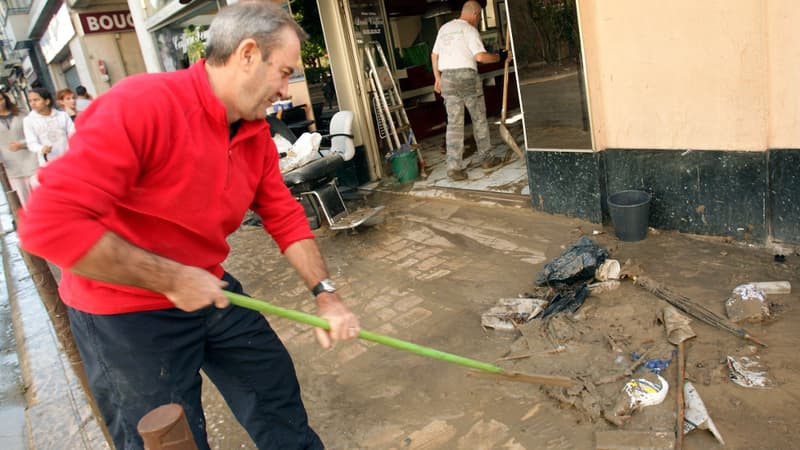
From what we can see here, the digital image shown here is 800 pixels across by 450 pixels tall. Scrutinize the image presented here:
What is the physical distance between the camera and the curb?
3240mm

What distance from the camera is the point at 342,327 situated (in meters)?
1.99

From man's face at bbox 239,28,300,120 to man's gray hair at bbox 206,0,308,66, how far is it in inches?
0.9

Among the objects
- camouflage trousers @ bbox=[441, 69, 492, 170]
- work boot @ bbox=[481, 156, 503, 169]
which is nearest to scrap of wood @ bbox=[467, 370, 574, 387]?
camouflage trousers @ bbox=[441, 69, 492, 170]

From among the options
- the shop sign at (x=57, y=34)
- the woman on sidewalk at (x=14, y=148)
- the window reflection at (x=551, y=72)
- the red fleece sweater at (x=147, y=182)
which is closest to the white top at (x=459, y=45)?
the window reflection at (x=551, y=72)

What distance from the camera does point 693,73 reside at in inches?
158

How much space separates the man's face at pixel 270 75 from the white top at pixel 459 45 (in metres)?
5.21

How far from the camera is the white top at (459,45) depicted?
21.9 feet

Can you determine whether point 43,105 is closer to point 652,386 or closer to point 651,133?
point 651,133

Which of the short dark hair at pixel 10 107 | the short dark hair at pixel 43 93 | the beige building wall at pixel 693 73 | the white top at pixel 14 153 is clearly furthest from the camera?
the short dark hair at pixel 10 107

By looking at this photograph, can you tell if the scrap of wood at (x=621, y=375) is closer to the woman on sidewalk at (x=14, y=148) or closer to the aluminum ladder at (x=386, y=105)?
the aluminum ladder at (x=386, y=105)

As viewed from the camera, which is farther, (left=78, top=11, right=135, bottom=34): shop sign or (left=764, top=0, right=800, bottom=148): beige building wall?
(left=78, top=11, right=135, bottom=34): shop sign

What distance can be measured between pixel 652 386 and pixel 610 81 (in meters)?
2.80

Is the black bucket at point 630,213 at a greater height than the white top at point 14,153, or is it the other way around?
the white top at point 14,153

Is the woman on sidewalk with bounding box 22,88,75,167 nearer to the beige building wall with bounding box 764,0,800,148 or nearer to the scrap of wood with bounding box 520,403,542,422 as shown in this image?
the scrap of wood with bounding box 520,403,542,422
